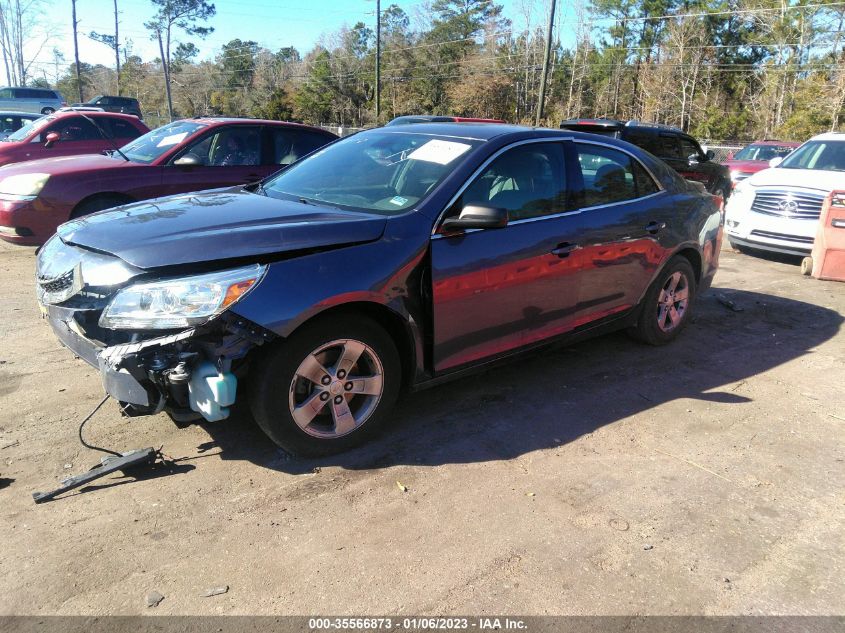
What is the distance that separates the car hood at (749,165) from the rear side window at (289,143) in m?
12.3

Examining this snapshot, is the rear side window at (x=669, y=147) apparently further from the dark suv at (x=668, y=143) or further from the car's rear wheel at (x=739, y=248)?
the car's rear wheel at (x=739, y=248)

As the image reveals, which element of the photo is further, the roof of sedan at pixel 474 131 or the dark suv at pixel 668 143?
→ the dark suv at pixel 668 143

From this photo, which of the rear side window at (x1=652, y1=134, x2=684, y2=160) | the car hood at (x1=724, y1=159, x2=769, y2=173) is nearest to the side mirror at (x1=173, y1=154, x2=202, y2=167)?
the rear side window at (x1=652, y1=134, x2=684, y2=160)

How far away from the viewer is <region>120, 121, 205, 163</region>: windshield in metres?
7.68

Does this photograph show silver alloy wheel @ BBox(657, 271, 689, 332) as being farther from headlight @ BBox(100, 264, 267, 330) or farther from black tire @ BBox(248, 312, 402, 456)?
headlight @ BBox(100, 264, 267, 330)

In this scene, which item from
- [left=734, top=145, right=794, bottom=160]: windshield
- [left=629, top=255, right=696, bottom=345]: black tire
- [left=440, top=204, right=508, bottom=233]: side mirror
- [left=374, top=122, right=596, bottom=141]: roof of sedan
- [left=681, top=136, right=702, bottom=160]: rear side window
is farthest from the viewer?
[left=734, top=145, right=794, bottom=160]: windshield

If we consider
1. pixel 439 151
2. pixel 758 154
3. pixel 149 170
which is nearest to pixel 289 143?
pixel 149 170

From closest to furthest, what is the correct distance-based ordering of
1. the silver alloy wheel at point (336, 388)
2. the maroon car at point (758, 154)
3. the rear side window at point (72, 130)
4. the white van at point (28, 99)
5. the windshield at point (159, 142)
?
the silver alloy wheel at point (336, 388) → the windshield at point (159, 142) → the rear side window at point (72, 130) → the maroon car at point (758, 154) → the white van at point (28, 99)

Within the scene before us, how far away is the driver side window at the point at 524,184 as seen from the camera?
3.80 metres

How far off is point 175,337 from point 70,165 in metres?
5.80

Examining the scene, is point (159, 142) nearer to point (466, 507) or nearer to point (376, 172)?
point (376, 172)

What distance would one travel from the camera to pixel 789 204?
29.6 ft

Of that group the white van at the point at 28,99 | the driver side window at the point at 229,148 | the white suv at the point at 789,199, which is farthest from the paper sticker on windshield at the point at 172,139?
the white van at the point at 28,99

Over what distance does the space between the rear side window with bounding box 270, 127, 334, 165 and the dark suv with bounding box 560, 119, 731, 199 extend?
14.8 ft
